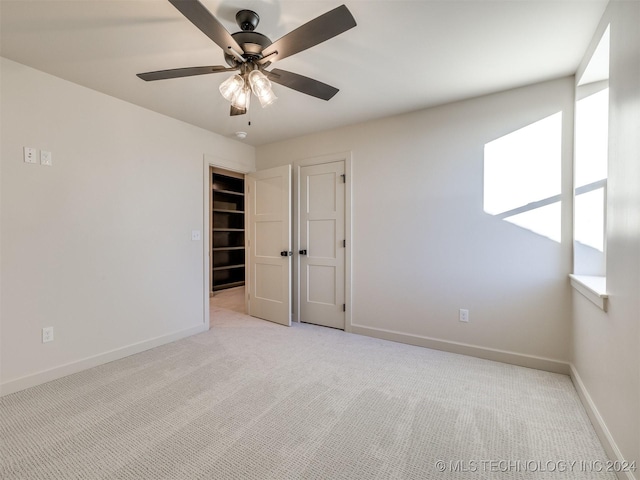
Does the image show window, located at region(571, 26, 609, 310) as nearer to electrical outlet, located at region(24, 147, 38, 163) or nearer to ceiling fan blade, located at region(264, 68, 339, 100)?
ceiling fan blade, located at region(264, 68, 339, 100)

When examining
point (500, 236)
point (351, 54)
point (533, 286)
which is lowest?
point (533, 286)

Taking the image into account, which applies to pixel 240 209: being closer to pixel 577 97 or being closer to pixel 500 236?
pixel 500 236

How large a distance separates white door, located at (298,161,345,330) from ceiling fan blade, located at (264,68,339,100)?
1683mm

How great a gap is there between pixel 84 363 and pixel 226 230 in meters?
3.79

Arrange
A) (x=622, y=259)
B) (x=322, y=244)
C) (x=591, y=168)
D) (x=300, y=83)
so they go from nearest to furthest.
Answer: (x=622, y=259), (x=300, y=83), (x=591, y=168), (x=322, y=244)

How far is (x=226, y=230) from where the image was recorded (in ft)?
19.8

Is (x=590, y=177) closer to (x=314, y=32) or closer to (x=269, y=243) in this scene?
(x=314, y=32)

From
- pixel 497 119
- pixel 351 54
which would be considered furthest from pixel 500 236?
pixel 351 54

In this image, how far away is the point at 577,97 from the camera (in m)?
2.25

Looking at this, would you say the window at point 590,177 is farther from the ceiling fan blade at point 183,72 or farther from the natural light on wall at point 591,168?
the ceiling fan blade at point 183,72

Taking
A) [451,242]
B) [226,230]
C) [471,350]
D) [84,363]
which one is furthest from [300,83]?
[226,230]

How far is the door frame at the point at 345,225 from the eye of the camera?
3.38 meters

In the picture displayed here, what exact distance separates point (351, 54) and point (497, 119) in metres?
1.54

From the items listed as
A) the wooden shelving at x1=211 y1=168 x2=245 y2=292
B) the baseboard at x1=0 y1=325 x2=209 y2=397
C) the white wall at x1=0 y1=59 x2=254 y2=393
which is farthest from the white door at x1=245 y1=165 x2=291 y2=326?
the wooden shelving at x1=211 y1=168 x2=245 y2=292
